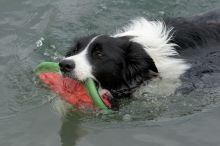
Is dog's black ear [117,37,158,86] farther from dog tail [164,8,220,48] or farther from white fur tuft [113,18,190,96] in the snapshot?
dog tail [164,8,220,48]

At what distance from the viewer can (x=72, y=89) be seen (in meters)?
6.16

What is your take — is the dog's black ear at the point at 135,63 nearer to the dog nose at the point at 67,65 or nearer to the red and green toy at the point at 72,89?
the red and green toy at the point at 72,89

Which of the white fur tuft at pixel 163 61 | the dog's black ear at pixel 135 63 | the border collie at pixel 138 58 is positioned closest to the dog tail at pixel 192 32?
the border collie at pixel 138 58

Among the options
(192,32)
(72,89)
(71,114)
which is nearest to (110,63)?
(72,89)

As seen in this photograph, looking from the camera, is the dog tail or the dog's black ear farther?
the dog tail

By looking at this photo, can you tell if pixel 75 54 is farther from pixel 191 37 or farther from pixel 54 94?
pixel 191 37

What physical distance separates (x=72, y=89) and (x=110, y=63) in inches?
20.8

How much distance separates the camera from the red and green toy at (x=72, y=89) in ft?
19.6

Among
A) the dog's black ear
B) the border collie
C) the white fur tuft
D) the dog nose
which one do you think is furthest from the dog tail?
the dog nose

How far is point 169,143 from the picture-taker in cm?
568

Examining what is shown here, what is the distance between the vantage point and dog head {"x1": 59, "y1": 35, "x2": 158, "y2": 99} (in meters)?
5.84

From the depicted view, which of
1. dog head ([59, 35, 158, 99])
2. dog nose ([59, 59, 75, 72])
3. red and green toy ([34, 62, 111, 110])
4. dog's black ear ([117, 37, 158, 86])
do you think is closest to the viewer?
dog nose ([59, 59, 75, 72])

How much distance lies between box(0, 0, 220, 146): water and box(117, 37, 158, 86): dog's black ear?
0.33m

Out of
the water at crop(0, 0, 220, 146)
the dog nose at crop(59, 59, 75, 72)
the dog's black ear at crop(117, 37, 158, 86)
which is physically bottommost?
the water at crop(0, 0, 220, 146)
